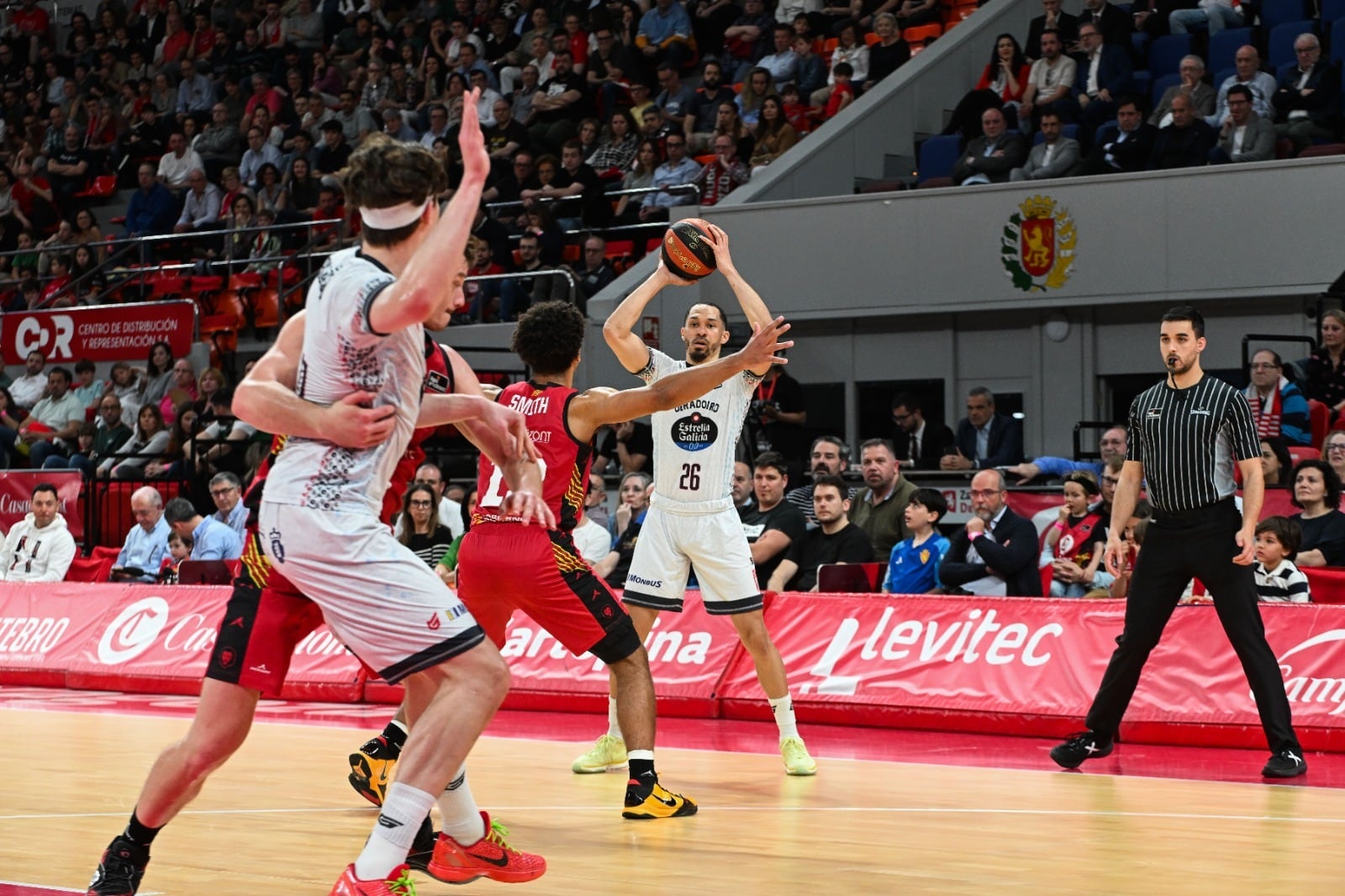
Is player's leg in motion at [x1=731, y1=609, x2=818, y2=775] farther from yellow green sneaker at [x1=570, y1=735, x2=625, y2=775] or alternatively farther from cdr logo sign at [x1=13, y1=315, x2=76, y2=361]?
cdr logo sign at [x1=13, y1=315, x2=76, y2=361]

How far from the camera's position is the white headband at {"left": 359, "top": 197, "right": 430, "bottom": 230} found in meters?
4.84

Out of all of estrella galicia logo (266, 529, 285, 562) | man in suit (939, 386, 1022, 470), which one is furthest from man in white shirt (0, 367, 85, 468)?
estrella galicia logo (266, 529, 285, 562)

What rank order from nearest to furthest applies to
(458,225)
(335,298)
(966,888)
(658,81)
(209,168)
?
(458,225) < (335,298) < (966,888) < (658,81) < (209,168)

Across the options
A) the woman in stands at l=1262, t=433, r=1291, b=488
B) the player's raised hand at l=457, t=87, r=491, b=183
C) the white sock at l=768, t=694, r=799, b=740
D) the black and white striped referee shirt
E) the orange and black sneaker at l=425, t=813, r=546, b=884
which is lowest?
A: the white sock at l=768, t=694, r=799, b=740

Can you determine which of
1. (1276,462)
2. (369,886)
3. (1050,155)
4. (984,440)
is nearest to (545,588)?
(369,886)

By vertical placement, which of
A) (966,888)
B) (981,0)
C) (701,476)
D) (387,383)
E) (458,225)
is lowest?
(966,888)

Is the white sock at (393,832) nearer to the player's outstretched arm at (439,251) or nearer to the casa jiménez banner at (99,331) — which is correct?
the player's outstretched arm at (439,251)

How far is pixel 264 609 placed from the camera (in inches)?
201

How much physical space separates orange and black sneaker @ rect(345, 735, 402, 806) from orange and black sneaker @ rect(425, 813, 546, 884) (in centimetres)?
158

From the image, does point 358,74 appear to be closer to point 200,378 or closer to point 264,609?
point 200,378

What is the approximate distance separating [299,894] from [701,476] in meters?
4.09

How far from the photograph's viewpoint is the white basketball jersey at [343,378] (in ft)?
15.6

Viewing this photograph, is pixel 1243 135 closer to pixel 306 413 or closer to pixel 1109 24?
pixel 1109 24

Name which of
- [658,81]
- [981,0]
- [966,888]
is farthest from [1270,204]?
[966,888]
